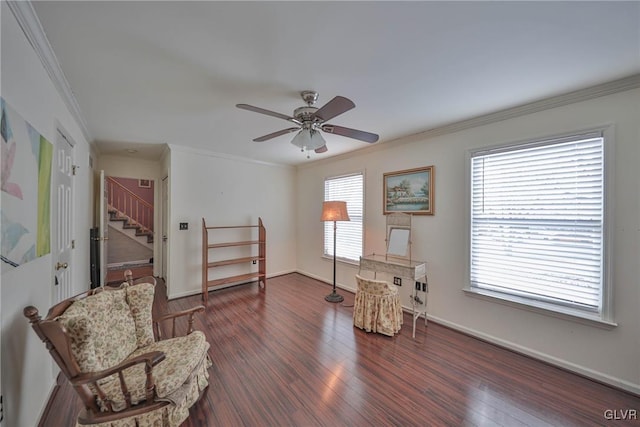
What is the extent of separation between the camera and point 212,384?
6.43 ft

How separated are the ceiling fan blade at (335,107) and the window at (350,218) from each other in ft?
7.43

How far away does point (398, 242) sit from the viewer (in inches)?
132

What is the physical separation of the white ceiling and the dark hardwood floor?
2.52 m

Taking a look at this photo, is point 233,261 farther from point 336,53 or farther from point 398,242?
point 336,53

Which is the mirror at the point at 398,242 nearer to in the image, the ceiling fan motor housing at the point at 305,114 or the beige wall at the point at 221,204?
the ceiling fan motor housing at the point at 305,114

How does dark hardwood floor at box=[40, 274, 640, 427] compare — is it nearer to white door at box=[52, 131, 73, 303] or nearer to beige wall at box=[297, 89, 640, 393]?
beige wall at box=[297, 89, 640, 393]

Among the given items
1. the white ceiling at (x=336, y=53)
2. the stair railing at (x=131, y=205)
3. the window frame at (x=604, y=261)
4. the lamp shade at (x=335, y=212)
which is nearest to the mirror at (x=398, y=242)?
the lamp shade at (x=335, y=212)

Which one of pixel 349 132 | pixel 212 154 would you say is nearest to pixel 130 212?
pixel 212 154

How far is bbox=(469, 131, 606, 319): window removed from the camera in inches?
81.0

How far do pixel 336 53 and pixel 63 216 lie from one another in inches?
108

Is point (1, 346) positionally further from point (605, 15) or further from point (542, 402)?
point (605, 15)

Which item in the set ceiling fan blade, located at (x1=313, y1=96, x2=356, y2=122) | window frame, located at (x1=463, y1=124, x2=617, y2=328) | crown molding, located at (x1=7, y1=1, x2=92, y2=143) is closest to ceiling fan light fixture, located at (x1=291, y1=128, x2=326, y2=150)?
ceiling fan blade, located at (x1=313, y1=96, x2=356, y2=122)

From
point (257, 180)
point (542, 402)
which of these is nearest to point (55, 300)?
point (257, 180)

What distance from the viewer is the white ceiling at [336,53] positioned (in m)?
1.28
